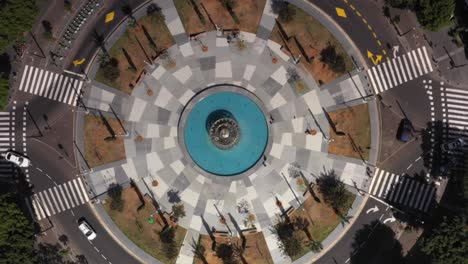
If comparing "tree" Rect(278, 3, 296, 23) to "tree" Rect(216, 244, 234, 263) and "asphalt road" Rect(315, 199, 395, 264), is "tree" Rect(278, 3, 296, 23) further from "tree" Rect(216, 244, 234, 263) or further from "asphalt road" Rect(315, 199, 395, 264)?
"tree" Rect(216, 244, 234, 263)

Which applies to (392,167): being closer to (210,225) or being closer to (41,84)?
(210,225)

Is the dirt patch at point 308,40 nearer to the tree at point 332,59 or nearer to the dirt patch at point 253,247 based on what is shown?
the tree at point 332,59

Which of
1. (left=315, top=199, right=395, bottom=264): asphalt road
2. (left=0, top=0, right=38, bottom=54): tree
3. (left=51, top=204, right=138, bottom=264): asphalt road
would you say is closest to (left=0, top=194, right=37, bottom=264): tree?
(left=51, top=204, right=138, bottom=264): asphalt road

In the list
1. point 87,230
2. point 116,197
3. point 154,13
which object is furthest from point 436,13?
point 87,230

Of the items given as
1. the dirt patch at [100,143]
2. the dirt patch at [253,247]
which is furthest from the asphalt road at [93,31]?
the dirt patch at [253,247]

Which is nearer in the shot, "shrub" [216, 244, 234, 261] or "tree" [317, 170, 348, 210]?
"tree" [317, 170, 348, 210]
